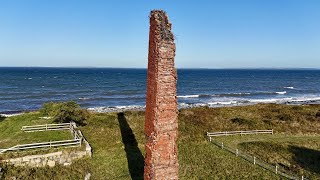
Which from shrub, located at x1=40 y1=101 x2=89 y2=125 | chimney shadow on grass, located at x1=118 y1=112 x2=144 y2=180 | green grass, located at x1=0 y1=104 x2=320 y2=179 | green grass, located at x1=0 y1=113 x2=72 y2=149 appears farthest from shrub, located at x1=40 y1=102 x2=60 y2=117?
chimney shadow on grass, located at x1=118 y1=112 x2=144 y2=180

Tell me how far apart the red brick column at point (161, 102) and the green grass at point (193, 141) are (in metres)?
10.3

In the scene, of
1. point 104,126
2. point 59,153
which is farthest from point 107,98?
point 59,153

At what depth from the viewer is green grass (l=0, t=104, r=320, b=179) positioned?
22.2 meters

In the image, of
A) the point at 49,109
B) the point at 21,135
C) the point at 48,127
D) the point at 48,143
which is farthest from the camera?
the point at 49,109

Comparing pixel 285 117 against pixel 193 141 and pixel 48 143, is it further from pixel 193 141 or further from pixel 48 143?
pixel 48 143

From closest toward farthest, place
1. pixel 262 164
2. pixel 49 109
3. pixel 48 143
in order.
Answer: pixel 262 164 → pixel 48 143 → pixel 49 109

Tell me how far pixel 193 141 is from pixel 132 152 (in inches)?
268

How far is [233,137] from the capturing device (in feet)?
110

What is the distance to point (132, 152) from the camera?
26.7 meters

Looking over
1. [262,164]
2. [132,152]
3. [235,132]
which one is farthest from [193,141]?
[262,164]

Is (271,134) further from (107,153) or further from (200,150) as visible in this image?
(107,153)

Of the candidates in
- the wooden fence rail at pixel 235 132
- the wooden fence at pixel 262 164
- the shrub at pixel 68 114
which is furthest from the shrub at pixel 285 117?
the shrub at pixel 68 114

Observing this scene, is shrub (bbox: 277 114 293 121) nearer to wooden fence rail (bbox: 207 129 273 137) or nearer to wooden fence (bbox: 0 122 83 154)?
wooden fence rail (bbox: 207 129 273 137)

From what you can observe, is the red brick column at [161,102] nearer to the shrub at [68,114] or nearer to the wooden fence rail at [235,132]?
the wooden fence rail at [235,132]
